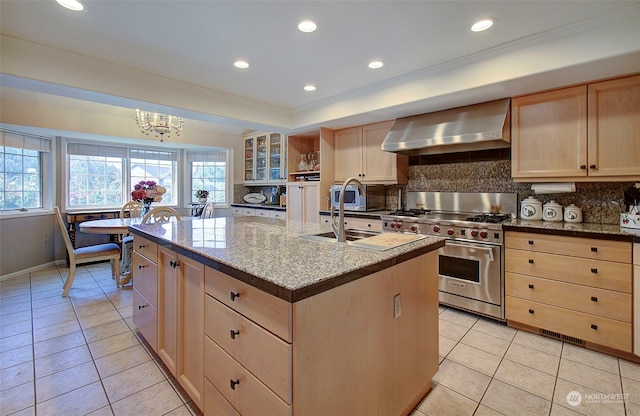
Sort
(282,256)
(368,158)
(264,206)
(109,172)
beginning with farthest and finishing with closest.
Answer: (264,206) < (109,172) < (368,158) < (282,256)

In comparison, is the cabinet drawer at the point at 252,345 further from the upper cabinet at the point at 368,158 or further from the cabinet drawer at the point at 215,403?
the upper cabinet at the point at 368,158

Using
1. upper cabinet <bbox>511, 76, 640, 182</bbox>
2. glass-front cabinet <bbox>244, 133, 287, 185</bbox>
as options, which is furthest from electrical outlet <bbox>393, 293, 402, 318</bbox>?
glass-front cabinet <bbox>244, 133, 287, 185</bbox>

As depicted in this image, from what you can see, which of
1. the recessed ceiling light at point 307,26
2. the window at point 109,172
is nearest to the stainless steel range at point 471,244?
the recessed ceiling light at point 307,26

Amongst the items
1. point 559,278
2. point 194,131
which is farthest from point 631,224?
point 194,131

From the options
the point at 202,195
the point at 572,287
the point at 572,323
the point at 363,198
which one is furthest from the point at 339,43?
the point at 202,195

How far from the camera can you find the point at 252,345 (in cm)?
116

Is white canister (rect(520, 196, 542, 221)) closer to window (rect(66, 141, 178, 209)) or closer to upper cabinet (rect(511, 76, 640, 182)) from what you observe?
upper cabinet (rect(511, 76, 640, 182))

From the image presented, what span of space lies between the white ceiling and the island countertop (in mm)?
1498

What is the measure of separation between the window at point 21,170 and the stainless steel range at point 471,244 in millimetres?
5171

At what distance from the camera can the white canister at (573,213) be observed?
261 cm

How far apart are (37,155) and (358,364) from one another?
19.0ft

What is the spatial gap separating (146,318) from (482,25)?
129 inches

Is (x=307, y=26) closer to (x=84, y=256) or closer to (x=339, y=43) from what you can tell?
(x=339, y=43)

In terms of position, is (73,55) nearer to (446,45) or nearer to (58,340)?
(58,340)
